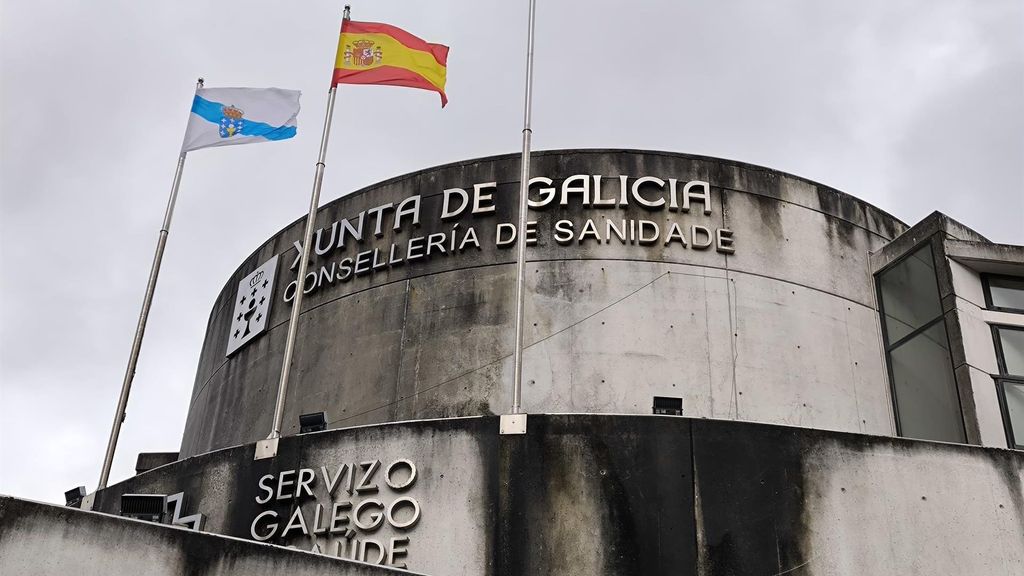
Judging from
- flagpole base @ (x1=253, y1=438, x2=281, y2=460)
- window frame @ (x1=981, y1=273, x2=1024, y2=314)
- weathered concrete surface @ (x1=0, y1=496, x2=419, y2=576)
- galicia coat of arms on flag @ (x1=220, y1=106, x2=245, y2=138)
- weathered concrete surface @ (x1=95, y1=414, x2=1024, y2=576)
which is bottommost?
weathered concrete surface @ (x1=0, y1=496, x2=419, y2=576)

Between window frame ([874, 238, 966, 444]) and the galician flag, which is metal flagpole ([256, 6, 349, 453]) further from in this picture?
window frame ([874, 238, 966, 444])

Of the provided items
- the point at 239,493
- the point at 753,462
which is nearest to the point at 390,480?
the point at 239,493

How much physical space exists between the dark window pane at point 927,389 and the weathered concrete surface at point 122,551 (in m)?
10.7

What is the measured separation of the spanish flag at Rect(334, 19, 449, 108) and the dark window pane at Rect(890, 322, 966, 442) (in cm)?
967

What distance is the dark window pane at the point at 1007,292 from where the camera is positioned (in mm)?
19781

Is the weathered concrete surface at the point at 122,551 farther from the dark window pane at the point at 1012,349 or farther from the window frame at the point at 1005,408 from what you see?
the dark window pane at the point at 1012,349

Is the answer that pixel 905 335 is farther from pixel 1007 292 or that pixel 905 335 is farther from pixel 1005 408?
pixel 1005 408

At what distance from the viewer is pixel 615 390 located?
19.0 meters

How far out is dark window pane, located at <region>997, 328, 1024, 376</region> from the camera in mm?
18938

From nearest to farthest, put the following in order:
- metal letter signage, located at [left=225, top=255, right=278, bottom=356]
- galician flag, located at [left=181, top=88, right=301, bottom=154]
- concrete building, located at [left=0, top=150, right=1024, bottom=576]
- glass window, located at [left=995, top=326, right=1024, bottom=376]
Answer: concrete building, located at [left=0, top=150, right=1024, bottom=576], glass window, located at [left=995, top=326, right=1024, bottom=376], galician flag, located at [left=181, top=88, right=301, bottom=154], metal letter signage, located at [left=225, top=255, right=278, bottom=356]

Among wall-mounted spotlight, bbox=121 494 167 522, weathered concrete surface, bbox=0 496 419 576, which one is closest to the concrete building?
weathered concrete surface, bbox=0 496 419 576

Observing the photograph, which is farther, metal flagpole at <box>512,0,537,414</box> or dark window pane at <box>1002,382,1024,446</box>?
dark window pane at <box>1002,382,1024,446</box>

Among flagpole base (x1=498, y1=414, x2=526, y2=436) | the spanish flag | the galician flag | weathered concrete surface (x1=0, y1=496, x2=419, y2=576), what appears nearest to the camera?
weathered concrete surface (x1=0, y1=496, x2=419, y2=576)

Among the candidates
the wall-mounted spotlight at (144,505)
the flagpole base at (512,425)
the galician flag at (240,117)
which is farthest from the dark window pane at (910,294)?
the wall-mounted spotlight at (144,505)
